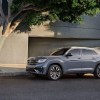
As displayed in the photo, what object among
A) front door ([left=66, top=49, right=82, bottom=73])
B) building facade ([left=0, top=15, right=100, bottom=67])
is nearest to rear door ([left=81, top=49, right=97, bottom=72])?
front door ([left=66, top=49, right=82, bottom=73])

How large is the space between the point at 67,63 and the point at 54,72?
0.86 metres

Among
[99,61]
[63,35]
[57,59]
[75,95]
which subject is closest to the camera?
[75,95]

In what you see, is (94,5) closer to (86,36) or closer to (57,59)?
(57,59)

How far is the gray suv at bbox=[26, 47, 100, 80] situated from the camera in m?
19.6

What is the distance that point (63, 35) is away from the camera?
30828 millimetres

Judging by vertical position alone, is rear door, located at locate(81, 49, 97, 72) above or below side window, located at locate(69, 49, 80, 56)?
below

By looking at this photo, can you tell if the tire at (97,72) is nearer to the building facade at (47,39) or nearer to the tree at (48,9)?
the tree at (48,9)

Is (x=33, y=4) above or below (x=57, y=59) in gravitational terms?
above

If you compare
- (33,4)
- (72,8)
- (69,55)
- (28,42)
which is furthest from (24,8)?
(28,42)

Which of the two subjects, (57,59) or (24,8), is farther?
(24,8)

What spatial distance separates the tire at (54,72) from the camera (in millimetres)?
19562

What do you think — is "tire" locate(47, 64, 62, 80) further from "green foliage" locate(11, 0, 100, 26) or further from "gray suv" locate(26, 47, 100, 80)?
"green foliage" locate(11, 0, 100, 26)

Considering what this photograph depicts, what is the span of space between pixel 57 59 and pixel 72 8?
362 centimetres

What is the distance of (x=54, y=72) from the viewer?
19.8 m
